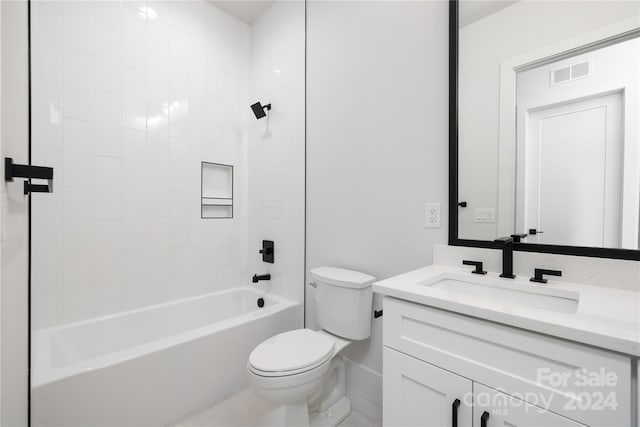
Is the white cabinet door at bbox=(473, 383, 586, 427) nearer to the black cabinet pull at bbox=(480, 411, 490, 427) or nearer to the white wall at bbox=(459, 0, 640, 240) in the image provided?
the black cabinet pull at bbox=(480, 411, 490, 427)

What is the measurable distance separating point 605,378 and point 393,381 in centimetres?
57

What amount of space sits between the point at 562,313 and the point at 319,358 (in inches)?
37.6

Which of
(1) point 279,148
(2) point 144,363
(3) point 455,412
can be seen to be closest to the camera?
(3) point 455,412

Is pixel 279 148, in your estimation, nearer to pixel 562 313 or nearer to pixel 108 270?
pixel 108 270

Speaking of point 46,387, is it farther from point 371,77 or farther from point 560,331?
point 371,77

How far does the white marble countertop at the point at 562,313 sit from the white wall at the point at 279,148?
1186mm

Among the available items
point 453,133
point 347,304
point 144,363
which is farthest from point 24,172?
point 453,133

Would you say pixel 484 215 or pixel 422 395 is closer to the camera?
pixel 422 395

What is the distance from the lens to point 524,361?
73 centimetres

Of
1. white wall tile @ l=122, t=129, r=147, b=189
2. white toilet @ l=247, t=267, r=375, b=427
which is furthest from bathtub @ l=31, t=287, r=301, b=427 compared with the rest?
white wall tile @ l=122, t=129, r=147, b=189

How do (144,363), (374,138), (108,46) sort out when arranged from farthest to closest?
(108,46) → (374,138) → (144,363)

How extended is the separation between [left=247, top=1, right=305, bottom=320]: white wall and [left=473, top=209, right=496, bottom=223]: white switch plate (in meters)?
1.14

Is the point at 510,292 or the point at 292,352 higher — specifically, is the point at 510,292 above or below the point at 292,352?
above

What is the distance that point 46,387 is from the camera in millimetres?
1158
